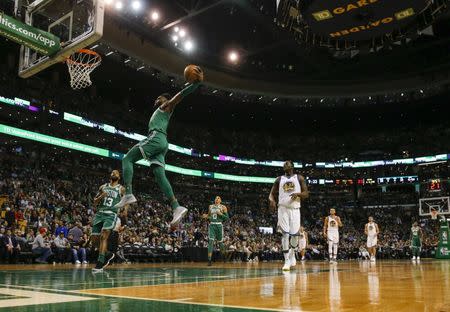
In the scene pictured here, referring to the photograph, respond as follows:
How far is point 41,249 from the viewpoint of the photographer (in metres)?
14.7

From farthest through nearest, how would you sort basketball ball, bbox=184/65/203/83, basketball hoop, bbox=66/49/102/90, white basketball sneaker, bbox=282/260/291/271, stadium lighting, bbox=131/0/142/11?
1. stadium lighting, bbox=131/0/142/11
2. basketball hoop, bbox=66/49/102/90
3. white basketball sneaker, bbox=282/260/291/271
4. basketball ball, bbox=184/65/203/83

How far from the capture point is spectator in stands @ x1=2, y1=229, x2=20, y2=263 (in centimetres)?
1416

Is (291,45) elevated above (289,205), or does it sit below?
above

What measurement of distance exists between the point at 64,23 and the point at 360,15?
33.1ft

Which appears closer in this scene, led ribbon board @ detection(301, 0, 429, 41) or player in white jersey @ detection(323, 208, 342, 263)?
led ribbon board @ detection(301, 0, 429, 41)

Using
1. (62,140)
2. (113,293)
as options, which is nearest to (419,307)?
(113,293)

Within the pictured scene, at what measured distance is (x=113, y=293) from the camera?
4207mm

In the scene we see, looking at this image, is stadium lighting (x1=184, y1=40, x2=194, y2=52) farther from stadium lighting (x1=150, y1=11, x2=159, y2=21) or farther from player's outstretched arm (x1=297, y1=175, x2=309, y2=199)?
player's outstretched arm (x1=297, y1=175, x2=309, y2=199)

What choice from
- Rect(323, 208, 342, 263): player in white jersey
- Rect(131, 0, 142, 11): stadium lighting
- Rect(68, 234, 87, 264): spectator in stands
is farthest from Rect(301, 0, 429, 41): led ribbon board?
Rect(131, 0, 142, 11): stadium lighting

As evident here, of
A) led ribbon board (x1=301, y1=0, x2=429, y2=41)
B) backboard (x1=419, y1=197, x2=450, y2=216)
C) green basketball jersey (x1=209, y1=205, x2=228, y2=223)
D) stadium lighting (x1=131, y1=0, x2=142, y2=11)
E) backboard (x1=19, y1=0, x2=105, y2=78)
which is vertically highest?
stadium lighting (x1=131, y1=0, x2=142, y2=11)

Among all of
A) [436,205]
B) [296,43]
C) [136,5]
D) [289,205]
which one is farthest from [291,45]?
[289,205]

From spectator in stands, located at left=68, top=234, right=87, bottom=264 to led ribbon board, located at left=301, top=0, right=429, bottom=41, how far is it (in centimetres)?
1130

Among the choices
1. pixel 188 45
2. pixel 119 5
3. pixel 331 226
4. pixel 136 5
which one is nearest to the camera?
pixel 331 226

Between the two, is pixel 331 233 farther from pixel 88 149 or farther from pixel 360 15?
pixel 88 149
